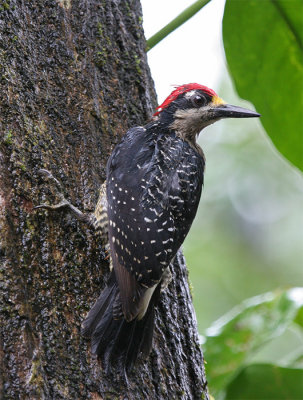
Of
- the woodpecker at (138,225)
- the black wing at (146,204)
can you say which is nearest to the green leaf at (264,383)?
the woodpecker at (138,225)

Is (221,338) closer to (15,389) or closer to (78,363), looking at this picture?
(78,363)

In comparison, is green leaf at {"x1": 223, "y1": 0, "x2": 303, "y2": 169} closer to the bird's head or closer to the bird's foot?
the bird's head

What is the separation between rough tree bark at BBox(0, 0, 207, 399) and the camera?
1.86 meters

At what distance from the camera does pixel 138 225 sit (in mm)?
2301

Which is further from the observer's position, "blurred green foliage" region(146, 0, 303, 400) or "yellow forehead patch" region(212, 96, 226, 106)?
"yellow forehead patch" region(212, 96, 226, 106)

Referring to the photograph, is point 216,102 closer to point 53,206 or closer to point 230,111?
point 230,111

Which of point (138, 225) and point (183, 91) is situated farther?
point (183, 91)

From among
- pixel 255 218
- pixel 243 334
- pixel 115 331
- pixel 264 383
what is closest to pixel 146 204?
pixel 115 331

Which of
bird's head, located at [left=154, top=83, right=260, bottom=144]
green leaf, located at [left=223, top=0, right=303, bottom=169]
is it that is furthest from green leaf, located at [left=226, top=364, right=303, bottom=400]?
bird's head, located at [left=154, top=83, right=260, bottom=144]

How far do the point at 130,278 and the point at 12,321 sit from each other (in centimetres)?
56

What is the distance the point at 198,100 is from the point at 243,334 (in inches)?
50.4

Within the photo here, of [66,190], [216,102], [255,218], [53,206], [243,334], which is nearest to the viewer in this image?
[53,206]

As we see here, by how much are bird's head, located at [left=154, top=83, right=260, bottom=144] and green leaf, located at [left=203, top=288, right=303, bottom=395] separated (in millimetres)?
981

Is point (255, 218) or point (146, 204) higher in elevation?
point (146, 204)
